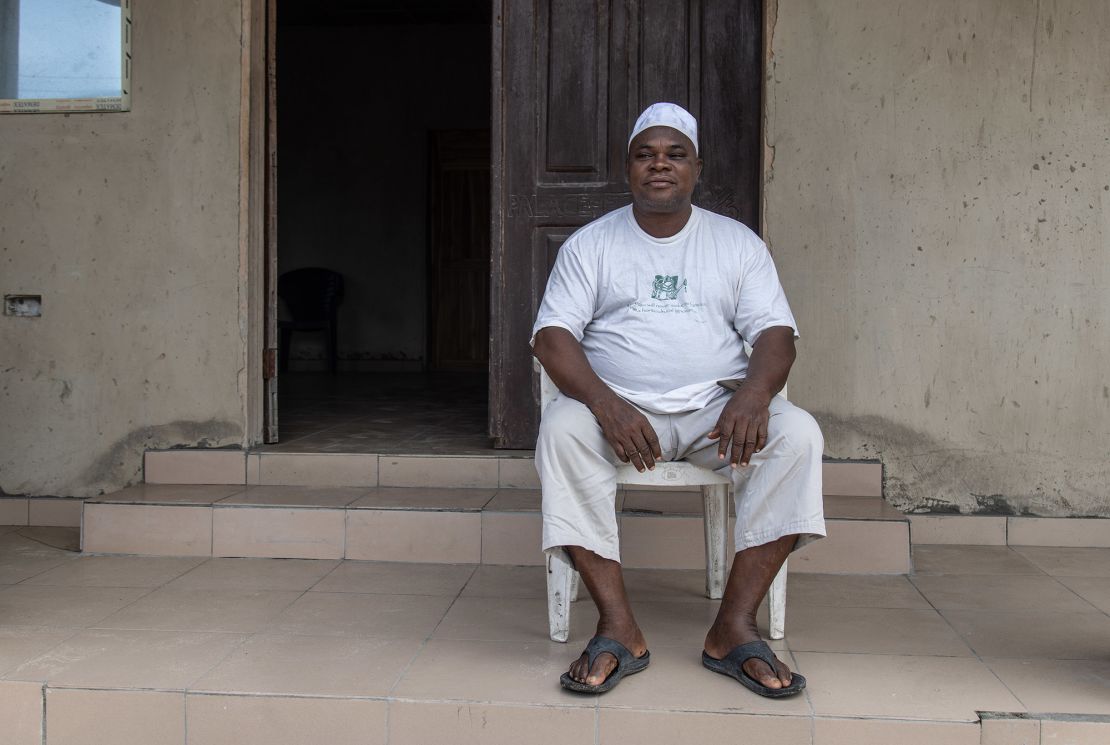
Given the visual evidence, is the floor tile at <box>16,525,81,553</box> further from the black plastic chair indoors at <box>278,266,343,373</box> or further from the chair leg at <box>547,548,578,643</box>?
Result: the black plastic chair indoors at <box>278,266,343,373</box>

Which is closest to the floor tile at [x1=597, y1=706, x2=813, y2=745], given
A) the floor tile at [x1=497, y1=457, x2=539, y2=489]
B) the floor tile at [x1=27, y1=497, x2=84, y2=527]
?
the floor tile at [x1=497, y1=457, x2=539, y2=489]

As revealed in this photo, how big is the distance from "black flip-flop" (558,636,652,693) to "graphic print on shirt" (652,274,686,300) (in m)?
0.87

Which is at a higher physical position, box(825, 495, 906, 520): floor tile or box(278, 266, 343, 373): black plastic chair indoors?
box(278, 266, 343, 373): black plastic chair indoors

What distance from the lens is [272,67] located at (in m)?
3.88

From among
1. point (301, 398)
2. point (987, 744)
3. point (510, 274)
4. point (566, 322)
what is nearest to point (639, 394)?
point (566, 322)

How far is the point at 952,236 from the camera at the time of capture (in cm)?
347

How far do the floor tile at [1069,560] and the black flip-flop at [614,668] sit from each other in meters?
1.66

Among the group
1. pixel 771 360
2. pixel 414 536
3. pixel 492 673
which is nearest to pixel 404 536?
pixel 414 536

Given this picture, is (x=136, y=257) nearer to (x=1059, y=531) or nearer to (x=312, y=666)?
(x=312, y=666)

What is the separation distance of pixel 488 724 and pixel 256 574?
1312 mm

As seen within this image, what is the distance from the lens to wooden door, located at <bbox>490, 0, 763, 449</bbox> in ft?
12.2

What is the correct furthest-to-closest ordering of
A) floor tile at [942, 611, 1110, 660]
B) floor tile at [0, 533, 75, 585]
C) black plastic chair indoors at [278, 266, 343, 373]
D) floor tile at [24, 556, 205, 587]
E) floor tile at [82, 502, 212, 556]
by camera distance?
black plastic chair indoors at [278, 266, 343, 373] < floor tile at [82, 502, 212, 556] < floor tile at [0, 533, 75, 585] < floor tile at [24, 556, 205, 587] < floor tile at [942, 611, 1110, 660]

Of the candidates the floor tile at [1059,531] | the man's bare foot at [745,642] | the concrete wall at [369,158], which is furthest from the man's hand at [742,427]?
the concrete wall at [369,158]

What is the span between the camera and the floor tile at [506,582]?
283 centimetres
